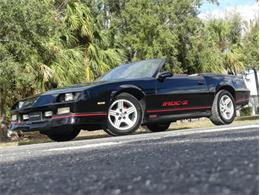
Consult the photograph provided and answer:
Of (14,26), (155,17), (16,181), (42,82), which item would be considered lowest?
(16,181)

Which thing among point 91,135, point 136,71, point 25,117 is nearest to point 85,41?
point 91,135

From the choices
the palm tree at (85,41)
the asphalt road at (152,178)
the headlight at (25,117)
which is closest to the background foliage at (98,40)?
the palm tree at (85,41)

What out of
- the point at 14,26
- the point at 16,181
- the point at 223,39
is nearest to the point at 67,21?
the point at 14,26

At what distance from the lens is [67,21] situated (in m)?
18.6

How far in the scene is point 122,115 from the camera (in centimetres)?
865

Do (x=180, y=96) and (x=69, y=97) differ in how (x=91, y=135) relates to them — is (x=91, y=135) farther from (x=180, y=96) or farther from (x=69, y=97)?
(x=69, y=97)

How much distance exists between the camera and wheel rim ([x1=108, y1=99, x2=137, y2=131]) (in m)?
8.59

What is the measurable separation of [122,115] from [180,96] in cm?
140

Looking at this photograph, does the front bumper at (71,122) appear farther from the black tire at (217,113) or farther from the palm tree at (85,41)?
the palm tree at (85,41)

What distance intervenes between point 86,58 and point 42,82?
2991mm

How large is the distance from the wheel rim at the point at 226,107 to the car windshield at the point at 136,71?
1525 millimetres

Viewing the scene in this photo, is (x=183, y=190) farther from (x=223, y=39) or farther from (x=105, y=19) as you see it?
(x=223, y=39)

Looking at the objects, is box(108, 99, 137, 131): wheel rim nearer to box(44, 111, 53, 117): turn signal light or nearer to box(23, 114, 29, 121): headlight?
box(44, 111, 53, 117): turn signal light

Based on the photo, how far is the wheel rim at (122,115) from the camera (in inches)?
338
